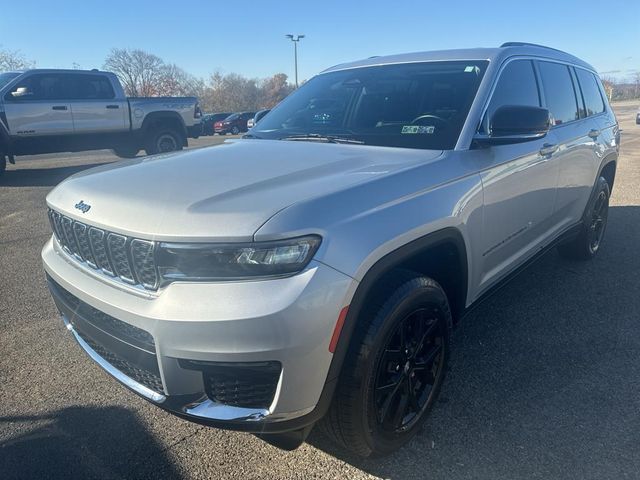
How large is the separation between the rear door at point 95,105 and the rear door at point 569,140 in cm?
1043

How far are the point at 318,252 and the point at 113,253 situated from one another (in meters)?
0.90

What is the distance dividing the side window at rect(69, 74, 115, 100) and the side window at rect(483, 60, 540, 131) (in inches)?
423

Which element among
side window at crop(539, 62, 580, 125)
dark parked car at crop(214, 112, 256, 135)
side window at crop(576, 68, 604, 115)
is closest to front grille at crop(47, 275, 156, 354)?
side window at crop(539, 62, 580, 125)

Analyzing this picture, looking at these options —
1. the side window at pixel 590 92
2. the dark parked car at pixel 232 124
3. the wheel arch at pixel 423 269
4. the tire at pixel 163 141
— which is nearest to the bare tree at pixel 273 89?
the dark parked car at pixel 232 124

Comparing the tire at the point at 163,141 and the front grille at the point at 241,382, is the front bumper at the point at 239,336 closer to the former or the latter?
the front grille at the point at 241,382

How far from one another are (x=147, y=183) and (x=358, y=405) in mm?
1360

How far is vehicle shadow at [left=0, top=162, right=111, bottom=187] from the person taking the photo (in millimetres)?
10328

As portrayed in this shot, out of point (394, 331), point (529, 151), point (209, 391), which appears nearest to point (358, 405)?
point (394, 331)

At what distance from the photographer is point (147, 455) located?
7.86ft

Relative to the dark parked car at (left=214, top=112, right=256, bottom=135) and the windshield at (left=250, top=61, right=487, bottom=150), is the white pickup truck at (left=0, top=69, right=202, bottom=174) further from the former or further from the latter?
the dark parked car at (left=214, top=112, right=256, bottom=135)

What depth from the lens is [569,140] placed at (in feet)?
13.0

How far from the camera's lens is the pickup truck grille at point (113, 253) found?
6.40 feet

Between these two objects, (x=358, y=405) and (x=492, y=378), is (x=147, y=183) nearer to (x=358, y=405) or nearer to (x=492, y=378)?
(x=358, y=405)

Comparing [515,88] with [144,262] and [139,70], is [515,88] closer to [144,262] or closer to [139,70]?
[144,262]
